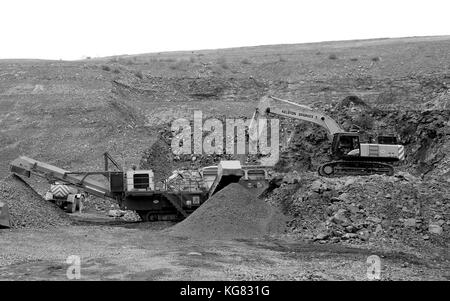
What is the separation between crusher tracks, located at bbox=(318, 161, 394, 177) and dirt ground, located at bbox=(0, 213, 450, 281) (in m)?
6.18

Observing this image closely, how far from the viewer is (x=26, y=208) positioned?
1670 centimetres

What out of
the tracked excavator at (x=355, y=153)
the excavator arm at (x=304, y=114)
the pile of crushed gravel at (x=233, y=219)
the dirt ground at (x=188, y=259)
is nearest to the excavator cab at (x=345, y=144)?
the tracked excavator at (x=355, y=153)

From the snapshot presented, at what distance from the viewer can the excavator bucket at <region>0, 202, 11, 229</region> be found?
15.5 metres

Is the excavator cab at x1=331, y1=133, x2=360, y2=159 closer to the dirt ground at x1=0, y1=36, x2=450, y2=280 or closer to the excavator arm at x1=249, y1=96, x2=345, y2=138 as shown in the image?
the excavator arm at x1=249, y1=96, x2=345, y2=138

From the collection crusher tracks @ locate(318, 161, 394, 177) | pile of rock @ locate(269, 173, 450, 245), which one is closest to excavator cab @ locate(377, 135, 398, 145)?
crusher tracks @ locate(318, 161, 394, 177)

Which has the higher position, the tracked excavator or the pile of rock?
the tracked excavator

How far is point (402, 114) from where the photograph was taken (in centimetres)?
2659

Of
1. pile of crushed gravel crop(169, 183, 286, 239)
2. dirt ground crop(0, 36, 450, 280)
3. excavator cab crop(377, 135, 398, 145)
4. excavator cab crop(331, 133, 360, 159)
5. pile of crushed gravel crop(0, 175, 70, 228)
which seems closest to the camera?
dirt ground crop(0, 36, 450, 280)

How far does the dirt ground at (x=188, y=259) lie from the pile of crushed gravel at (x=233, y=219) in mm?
525

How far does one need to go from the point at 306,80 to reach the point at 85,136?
1531 centimetres

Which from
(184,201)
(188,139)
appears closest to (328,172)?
(184,201)

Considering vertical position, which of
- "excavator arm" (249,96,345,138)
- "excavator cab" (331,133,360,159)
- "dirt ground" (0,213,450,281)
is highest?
"excavator arm" (249,96,345,138)

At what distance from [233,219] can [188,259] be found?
4.15 metres
